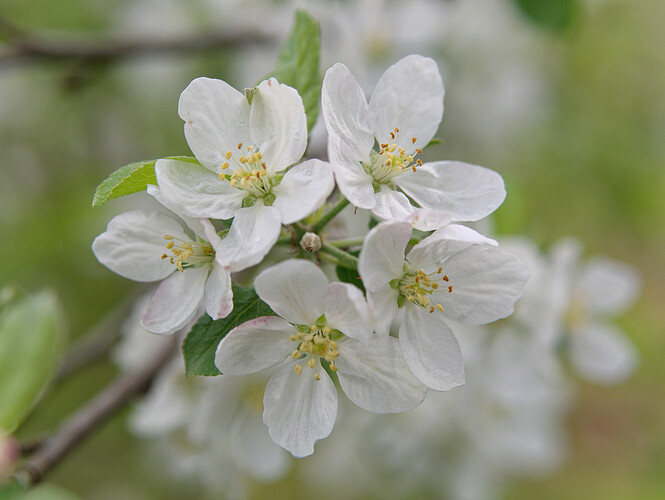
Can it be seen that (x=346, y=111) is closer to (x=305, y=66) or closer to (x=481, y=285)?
(x=305, y=66)

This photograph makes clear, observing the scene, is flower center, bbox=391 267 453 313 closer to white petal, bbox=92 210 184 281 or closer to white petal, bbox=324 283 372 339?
white petal, bbox=324 283 372 339

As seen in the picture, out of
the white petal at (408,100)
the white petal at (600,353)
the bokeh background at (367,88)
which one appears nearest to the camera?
the white petal at (408,100)

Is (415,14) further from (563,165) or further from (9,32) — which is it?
(563,165)

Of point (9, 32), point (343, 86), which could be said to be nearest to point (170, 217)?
point (343, 86)

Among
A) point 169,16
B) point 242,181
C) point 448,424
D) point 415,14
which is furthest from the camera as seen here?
point 169,16

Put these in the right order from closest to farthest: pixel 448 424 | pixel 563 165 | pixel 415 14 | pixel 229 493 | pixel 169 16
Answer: pixel 229 493 → pixel 448 424 → pixel 415 14 → pixel 169 16 → pixel 563 165

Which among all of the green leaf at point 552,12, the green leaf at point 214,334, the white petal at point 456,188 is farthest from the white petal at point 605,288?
the green leaf at point 214,334

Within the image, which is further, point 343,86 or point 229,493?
point 229,493

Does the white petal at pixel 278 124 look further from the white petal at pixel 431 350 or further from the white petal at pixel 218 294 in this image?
the white petal at pixel 431 350
